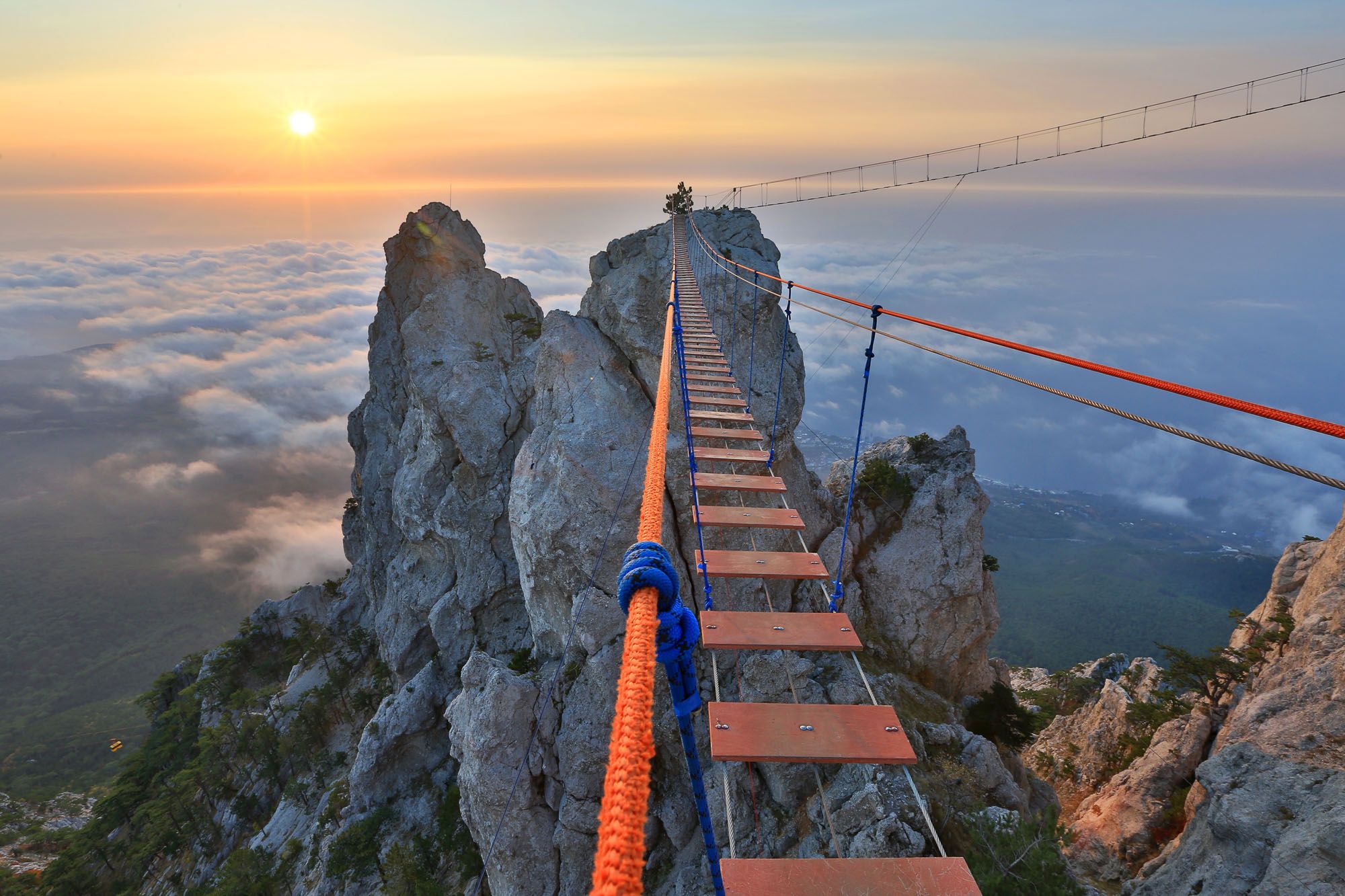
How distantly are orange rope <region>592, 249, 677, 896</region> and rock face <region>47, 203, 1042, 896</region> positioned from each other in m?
2.44

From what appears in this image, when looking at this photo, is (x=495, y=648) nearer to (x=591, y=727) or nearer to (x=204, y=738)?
(x=591, y=727)

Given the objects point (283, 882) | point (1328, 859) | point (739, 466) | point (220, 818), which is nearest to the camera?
point (1328, 859)

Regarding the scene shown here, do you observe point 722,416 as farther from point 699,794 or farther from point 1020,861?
point 1020,861

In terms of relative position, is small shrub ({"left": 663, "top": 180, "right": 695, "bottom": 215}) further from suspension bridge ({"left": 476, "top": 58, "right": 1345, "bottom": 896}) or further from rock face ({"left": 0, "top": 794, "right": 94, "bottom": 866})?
rock face ({"left": 0, "top": 794, "right": 94, "bottom": 866})

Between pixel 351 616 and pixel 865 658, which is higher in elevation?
pixel 865 658

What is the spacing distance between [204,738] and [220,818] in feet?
20.1

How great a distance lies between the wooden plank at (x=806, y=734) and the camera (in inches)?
220

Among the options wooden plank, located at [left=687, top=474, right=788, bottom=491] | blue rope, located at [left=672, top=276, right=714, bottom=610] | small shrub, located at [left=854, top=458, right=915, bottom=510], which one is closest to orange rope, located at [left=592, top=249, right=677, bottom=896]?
blue rope, located at [left=672, top=276, right=714, bottom=610]

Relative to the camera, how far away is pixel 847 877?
4871 mm

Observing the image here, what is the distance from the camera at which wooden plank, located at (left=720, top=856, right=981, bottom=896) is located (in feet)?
15.6

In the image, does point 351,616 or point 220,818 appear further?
point 351,616

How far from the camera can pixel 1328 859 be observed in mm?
7789

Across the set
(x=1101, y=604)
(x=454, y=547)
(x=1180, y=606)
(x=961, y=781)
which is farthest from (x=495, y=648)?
(x=1180, y=606)

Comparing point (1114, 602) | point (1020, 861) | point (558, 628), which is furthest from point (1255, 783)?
point (1114, 602)
